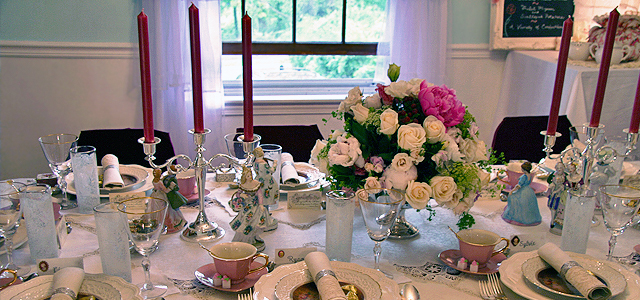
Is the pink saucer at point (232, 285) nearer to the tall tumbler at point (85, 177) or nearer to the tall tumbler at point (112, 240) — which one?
the tall tumbler at point (112, 240)

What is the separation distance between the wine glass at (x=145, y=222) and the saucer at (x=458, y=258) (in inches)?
23.1

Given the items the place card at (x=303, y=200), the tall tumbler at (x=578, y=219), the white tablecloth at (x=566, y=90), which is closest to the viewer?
the tall tumbler at (x=578, y=219)

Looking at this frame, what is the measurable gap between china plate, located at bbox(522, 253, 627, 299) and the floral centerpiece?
158mm

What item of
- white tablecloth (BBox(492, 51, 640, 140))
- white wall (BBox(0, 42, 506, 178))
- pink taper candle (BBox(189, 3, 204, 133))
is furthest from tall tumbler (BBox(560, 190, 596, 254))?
white wall (BBox(0, 42, 506, 178))

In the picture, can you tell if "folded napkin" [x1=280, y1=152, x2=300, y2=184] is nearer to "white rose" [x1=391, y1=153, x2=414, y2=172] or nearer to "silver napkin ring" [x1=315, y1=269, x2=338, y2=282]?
"white rose" [x1=391, y1=153, x2=414, y2=172]

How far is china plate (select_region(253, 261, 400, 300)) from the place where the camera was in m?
0.86

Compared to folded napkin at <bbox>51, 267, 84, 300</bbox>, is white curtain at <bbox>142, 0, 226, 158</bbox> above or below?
above

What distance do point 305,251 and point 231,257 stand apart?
5.8 inches

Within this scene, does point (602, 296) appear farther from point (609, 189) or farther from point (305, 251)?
point (305, 251)

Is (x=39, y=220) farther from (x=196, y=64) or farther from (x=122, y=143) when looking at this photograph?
(x=122, y=143)

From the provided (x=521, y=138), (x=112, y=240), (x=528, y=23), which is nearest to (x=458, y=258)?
(x=112, y=240)

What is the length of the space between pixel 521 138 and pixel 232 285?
1.54 m

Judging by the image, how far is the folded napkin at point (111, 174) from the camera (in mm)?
1357

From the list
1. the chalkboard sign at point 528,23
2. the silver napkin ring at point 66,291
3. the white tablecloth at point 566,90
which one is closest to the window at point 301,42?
the chalkboard sign at point 528,23
